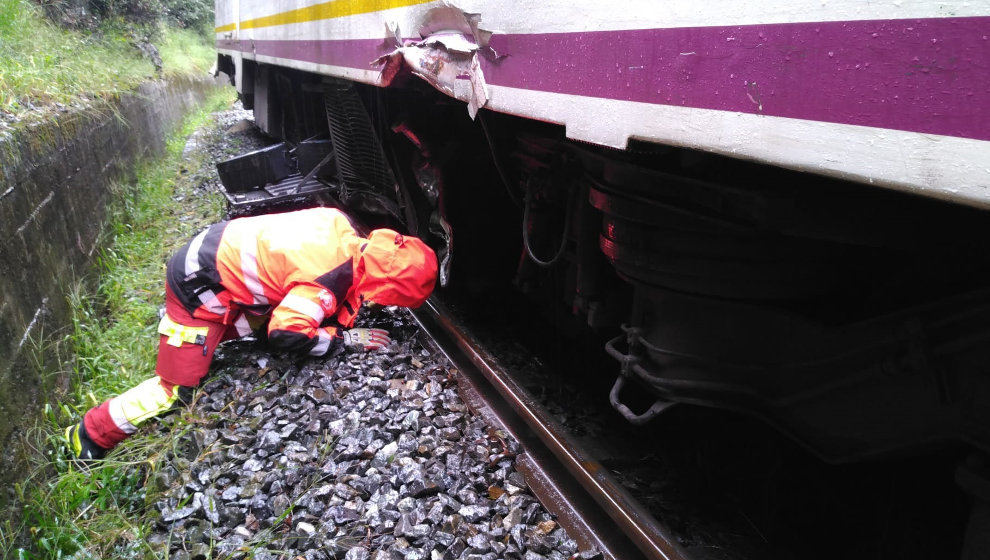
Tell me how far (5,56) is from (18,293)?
3.14 metres

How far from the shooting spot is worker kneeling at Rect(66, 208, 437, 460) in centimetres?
313

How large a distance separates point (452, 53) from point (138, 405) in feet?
7.70

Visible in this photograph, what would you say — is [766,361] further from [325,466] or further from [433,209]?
[433,209]

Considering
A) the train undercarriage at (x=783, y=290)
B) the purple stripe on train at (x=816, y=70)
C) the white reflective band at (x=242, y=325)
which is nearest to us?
the purple stripe on train at (x=816, y=70)

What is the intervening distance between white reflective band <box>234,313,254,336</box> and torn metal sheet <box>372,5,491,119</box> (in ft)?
5.79

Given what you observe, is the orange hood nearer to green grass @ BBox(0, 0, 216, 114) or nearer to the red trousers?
the red trousers

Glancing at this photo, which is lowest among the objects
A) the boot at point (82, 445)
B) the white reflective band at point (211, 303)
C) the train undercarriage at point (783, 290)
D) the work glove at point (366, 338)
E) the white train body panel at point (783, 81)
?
the boot at point (82, 445)

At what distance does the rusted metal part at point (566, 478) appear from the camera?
6.77 ft

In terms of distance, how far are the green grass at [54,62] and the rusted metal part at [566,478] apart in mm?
3729

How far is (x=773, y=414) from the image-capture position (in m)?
2.09

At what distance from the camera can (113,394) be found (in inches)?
141

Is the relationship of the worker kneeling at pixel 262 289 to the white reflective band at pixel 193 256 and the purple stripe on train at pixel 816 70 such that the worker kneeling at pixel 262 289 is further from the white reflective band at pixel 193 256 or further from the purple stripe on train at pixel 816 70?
the purple stripe on train at pixel 816 70

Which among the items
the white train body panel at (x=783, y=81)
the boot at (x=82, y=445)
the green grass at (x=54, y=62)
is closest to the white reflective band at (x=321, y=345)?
the boot at (x=82, y=445)

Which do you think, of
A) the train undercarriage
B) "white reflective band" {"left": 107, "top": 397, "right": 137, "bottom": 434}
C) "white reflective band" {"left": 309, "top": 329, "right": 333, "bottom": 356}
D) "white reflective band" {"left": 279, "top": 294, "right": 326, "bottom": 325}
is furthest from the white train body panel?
"white reflective band" {"left": 107, "top": 397, "right": 137, "bottom": 434}
